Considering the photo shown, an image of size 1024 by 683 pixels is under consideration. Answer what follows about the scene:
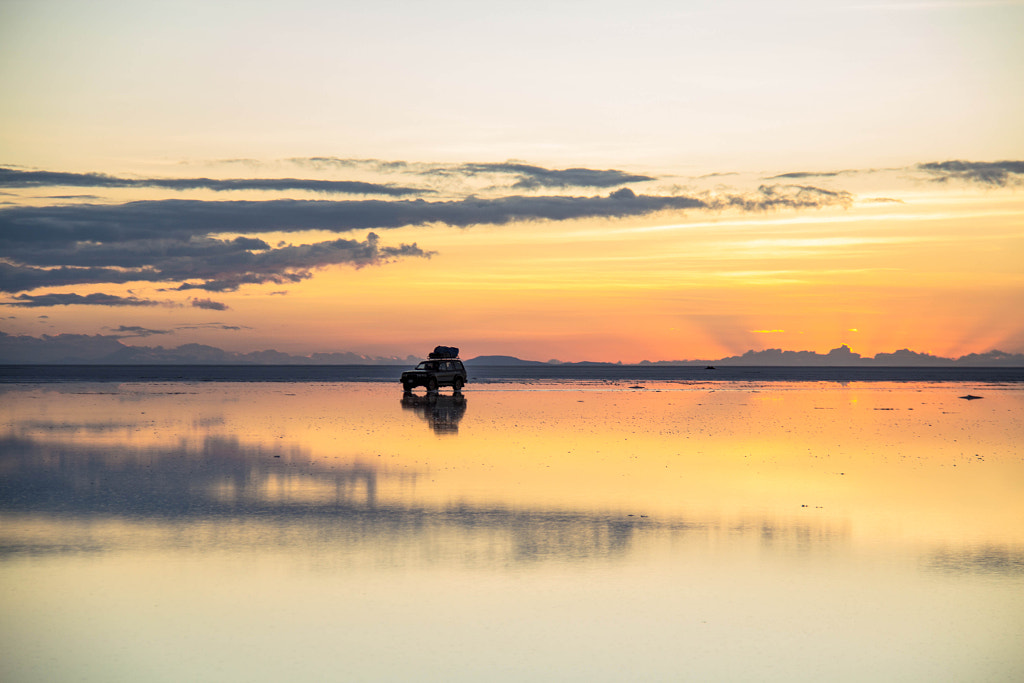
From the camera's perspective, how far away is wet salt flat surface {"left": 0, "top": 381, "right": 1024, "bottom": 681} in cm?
702

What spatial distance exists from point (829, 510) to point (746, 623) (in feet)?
20.8

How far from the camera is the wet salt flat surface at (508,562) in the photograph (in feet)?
23.0

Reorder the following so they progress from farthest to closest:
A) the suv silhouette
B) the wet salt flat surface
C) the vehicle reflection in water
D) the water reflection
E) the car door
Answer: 1. the car door
2. the suv silhouette
3. the vehicle reflection in water
4. the water reflection
5. the wet salt flat surface

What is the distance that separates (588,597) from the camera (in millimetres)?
8555

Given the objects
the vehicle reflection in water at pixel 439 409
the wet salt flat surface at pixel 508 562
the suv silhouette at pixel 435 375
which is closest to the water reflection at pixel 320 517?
the wet salt flat surface at pixel 508 562

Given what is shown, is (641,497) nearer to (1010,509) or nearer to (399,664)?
(1010,509)

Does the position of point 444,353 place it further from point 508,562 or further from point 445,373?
point 508,562

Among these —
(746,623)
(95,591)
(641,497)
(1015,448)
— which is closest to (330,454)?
(641,497)

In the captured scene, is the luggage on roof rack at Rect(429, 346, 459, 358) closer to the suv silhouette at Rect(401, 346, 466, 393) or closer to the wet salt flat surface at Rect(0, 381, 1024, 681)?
the suv silhouette at Rect(401, 346, 466, 393)

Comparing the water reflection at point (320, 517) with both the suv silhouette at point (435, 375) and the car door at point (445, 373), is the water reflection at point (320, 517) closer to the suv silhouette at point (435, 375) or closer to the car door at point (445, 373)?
the suv silhouette at point (435, 375)

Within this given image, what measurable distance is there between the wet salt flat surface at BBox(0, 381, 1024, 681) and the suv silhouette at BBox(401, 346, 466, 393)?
93.6 ft

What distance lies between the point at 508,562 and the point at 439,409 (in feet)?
91.1

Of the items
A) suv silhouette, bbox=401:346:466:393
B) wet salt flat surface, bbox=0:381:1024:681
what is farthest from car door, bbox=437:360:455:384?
wet salt flat surface, bbox=0:381:1024:681

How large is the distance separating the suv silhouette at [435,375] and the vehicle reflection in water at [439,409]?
0.74m
